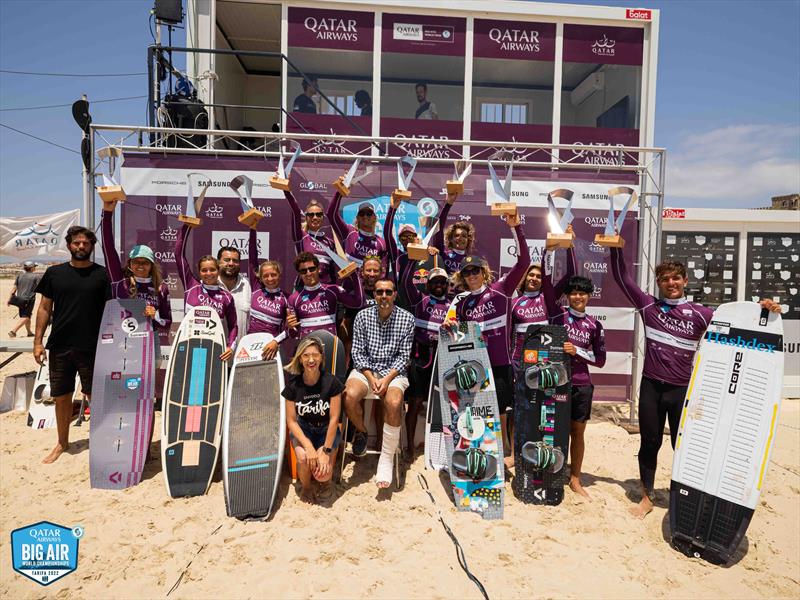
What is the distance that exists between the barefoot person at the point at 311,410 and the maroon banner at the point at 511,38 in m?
6.64

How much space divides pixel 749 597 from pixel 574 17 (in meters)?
8.13

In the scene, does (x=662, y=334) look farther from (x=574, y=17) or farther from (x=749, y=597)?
(x=574, y=17)

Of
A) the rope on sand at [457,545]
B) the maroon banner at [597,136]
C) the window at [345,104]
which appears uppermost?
the window at [345,104]

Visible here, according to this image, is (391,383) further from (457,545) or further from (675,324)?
(675,324)

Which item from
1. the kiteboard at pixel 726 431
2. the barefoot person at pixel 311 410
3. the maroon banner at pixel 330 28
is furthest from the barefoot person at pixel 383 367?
the maroon banner at pixel 330 28

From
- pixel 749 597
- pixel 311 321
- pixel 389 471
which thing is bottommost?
pixel 749 597

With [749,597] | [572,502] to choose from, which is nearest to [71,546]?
[572,502]

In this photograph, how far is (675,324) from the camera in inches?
127

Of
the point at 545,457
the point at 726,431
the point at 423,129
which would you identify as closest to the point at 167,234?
the point at 545,457

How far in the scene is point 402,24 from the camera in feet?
24.9

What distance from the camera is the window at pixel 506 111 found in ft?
27.5

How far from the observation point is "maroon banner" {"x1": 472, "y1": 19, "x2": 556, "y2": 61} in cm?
773

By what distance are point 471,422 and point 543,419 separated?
517mm

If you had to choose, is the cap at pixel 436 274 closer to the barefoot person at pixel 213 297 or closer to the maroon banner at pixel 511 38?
the barefoot person at pixel 213 297
